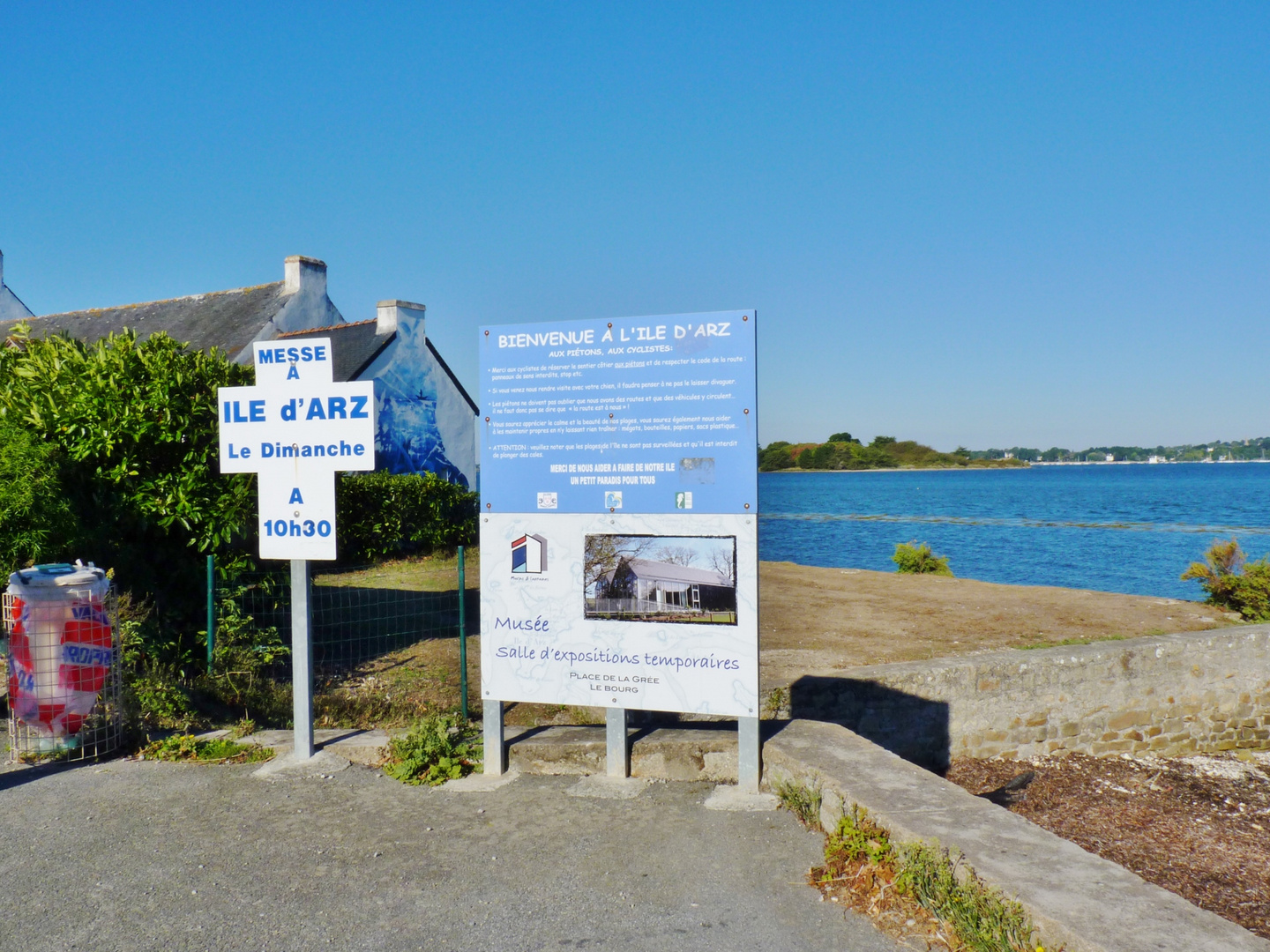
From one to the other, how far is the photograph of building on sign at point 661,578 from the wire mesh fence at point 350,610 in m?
2.89

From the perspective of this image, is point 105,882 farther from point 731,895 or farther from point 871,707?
point 871,707

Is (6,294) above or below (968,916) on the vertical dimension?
above

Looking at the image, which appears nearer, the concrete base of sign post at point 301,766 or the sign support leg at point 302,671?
the concrete base of sign post at point 301,766

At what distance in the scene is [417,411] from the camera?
2398cm

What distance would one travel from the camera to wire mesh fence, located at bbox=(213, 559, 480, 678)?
25.8 ft

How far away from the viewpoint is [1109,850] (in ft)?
22.0

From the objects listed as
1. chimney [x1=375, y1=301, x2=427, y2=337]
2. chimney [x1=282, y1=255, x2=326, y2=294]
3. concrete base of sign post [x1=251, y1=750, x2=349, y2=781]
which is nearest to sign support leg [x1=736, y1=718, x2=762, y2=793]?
concrete base of sign post [x1=251, y1=750, x2=349, y2=781]

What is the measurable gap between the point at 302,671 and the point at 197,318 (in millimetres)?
21120

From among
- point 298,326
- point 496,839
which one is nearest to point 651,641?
point 496,839

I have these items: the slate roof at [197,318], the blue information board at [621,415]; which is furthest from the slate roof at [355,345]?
the blue information board at [621,415]

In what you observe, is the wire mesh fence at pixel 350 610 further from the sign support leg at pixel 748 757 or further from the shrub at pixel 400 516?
the sign support leg at pixel 748 757

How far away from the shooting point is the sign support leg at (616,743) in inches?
206

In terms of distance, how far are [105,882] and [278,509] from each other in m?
2.23

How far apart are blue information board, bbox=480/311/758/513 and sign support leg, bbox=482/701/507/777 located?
3.88 feet
